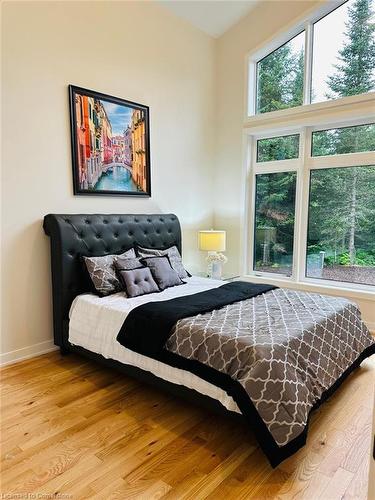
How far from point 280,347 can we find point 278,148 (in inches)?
127

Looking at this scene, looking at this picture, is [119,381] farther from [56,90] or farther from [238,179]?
[238,179]

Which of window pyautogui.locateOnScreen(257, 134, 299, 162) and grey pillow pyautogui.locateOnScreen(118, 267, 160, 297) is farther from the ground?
window pyautogui.locateOnScreen(257, 134, 299, 162)

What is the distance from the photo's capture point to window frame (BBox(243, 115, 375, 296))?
3.89 metres

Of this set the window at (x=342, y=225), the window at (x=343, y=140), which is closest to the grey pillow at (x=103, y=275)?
the window at (x=342, y=225)

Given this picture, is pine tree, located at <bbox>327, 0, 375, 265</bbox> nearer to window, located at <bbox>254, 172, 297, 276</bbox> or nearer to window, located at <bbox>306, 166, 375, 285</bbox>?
window, located at <bbox>306, 166, 375, 285</bbox>

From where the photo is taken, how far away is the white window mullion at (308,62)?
13.2ft

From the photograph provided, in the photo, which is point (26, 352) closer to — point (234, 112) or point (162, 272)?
point (162, 272)

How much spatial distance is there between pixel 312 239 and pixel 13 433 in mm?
3624

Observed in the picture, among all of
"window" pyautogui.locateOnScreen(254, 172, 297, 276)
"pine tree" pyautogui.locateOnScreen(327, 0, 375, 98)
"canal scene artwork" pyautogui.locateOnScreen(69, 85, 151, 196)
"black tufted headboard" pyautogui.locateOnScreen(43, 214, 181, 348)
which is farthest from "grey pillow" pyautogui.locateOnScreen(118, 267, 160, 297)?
"pine tree" pyautogui.locateOnScreen(327, 0, 375, 98)

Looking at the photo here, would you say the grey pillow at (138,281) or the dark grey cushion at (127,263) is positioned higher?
the dark grey cushion at (127,263)

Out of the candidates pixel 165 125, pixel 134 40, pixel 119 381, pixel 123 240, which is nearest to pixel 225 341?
pixel 119 381

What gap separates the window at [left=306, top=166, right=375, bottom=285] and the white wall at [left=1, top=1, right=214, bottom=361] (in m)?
1.90

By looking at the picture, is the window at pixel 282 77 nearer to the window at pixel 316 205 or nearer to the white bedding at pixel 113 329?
the window at pixel 316 205

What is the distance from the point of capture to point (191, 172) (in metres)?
4.64
